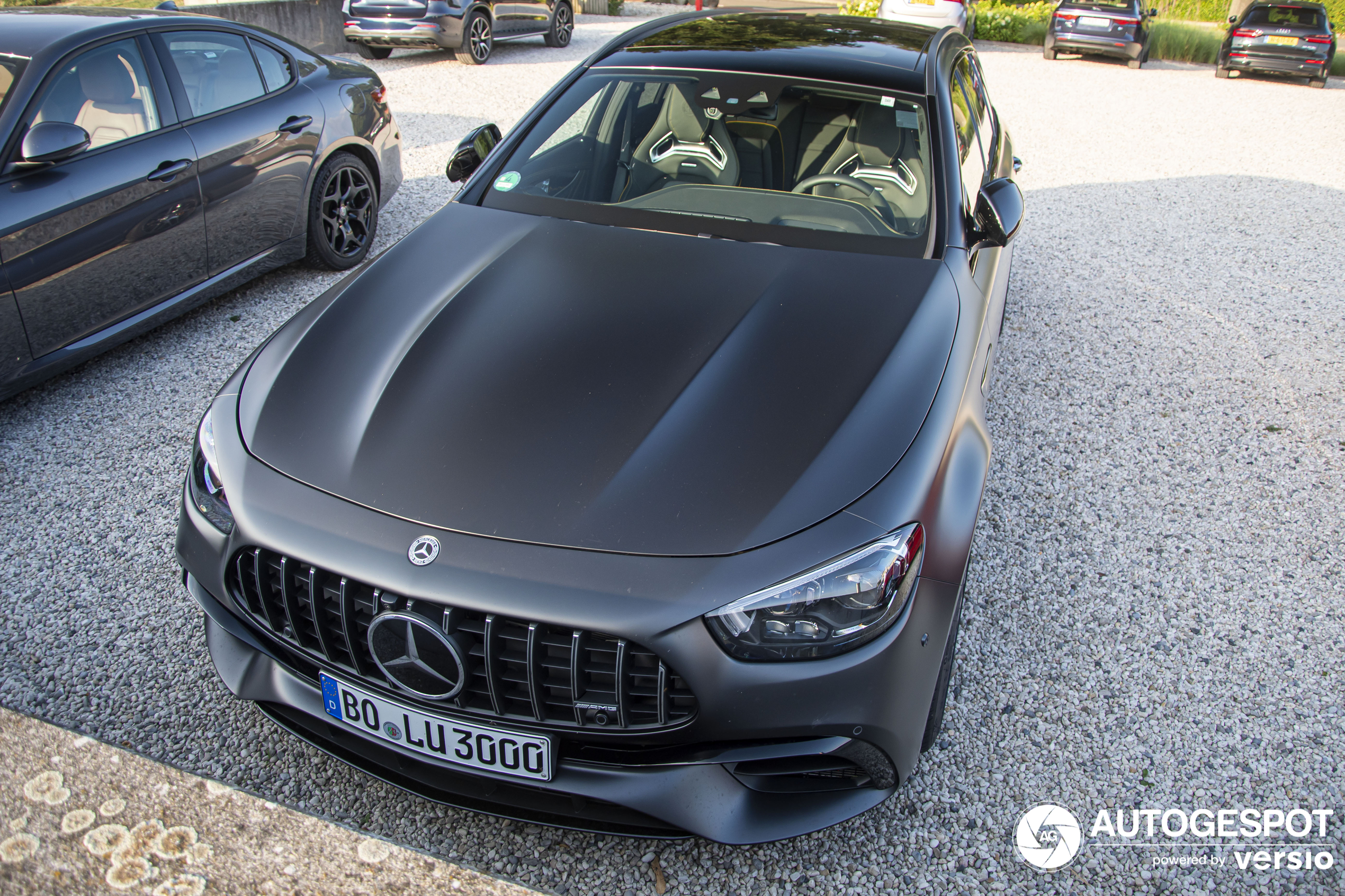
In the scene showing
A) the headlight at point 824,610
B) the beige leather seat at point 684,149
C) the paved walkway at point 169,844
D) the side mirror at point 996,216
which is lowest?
the paved walkway at point 169,844

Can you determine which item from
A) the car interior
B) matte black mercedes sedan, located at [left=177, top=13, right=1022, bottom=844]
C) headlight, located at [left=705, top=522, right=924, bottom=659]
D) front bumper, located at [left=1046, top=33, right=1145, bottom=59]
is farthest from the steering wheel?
front bumper, located at [left=1046, top=33, right=1145, bottom=59]

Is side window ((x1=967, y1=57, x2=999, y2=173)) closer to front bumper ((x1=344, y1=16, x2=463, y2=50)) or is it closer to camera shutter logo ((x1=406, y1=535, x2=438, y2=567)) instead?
camera shutter logo ((x1=406, y1=535, x2=438, y2=567))

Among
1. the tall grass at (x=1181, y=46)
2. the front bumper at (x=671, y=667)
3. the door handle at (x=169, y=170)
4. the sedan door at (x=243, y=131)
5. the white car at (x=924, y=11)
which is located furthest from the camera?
the tall grass at (x=1181, y=46)

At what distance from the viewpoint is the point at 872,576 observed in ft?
5.92

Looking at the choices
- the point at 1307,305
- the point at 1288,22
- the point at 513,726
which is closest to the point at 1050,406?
the point at 1307,305

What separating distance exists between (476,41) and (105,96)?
29.1 feet

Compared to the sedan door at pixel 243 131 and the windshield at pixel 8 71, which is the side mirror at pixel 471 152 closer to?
the sedan door at pixel 243 131

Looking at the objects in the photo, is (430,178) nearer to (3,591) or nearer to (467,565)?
(3,591)

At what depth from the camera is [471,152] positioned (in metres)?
3.49

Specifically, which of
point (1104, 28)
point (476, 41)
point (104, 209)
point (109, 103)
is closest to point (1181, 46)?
point (1104, 28)

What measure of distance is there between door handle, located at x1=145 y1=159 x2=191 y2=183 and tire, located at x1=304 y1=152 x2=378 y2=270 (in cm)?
87

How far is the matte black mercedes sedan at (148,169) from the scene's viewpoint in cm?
353

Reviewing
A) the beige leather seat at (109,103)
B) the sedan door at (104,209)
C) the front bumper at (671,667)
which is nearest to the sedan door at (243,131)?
the sedan door at (104,209)

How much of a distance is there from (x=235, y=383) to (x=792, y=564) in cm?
159
